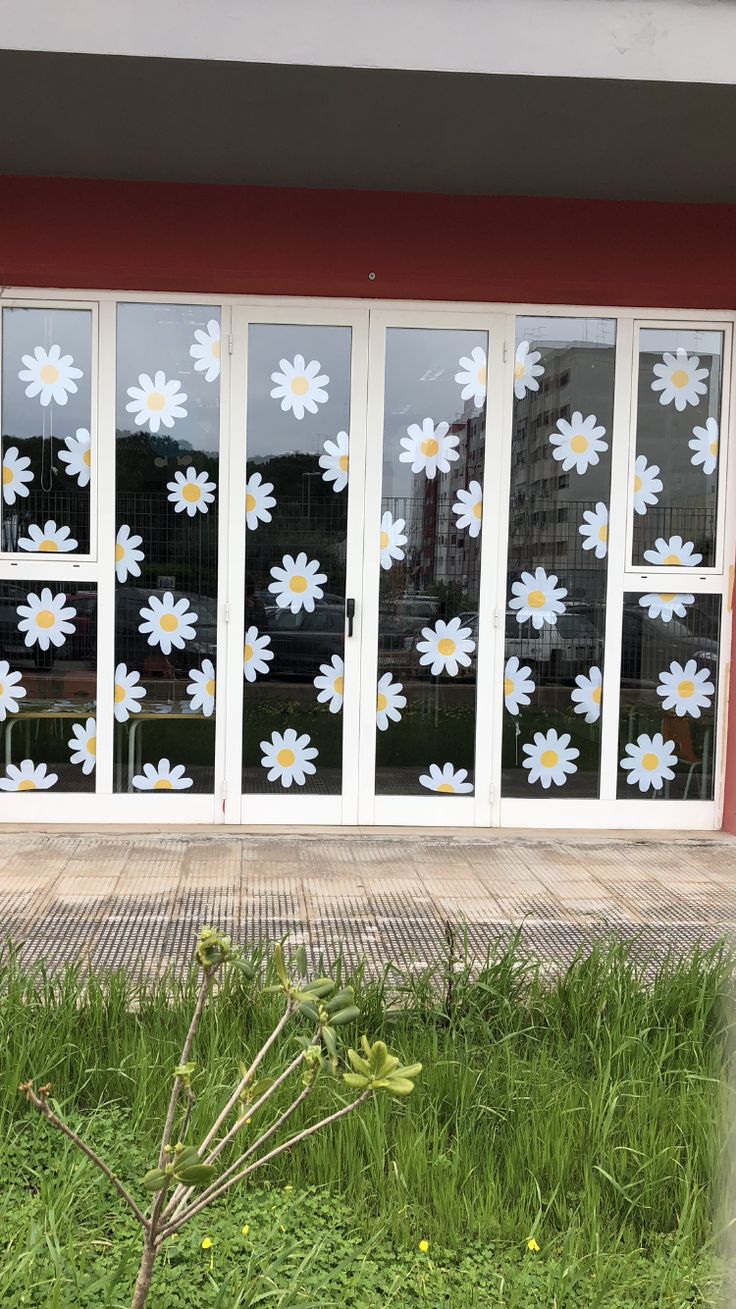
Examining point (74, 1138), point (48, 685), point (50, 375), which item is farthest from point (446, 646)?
point (74, 1138)

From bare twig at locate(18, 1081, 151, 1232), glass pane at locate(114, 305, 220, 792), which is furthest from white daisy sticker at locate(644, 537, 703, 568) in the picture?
bare twig at locate(18, 1081, 151, 1232)

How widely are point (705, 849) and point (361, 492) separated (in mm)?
2190

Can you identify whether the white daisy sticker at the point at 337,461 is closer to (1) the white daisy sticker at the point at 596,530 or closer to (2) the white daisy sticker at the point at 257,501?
(2) the white daisy sticker at the point at 257,501

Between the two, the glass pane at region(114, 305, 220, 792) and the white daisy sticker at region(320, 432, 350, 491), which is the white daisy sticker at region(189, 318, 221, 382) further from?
the white daisy sticker at region(320, 432, 350, 491)

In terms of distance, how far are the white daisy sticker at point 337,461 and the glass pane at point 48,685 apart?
1.16 meters

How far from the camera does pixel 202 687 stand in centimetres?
534

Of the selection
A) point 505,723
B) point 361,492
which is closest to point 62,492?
point 361,492

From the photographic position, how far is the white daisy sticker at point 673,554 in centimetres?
545

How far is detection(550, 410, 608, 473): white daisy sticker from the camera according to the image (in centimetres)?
540

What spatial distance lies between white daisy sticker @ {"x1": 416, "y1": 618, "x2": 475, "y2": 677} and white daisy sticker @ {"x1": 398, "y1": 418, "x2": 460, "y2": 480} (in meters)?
0.71

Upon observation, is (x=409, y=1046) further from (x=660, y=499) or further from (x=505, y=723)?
(x=660, y=499)

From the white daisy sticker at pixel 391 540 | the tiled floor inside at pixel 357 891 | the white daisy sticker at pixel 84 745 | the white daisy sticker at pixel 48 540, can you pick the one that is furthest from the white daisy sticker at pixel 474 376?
the white daisy sticker at pixel 84 745

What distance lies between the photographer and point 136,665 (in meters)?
5.30

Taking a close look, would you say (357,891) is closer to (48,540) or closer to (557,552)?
(557,552)
